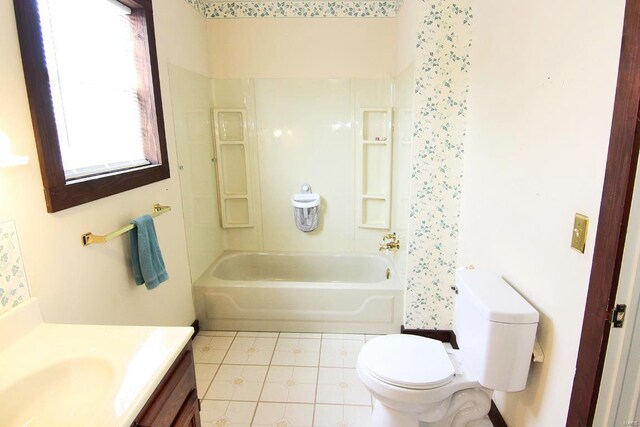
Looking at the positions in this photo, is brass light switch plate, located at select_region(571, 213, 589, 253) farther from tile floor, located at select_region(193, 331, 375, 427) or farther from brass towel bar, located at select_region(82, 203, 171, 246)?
brass towel bar, located at select_region(82, 203, 171, 246)

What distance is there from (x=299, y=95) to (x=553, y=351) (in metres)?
2.54

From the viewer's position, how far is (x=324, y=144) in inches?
123

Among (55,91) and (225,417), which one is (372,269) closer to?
(225,417)

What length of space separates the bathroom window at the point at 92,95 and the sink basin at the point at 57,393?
605mm

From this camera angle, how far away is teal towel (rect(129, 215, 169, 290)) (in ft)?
5.76

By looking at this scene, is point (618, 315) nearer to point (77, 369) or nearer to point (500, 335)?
point (500, 335)

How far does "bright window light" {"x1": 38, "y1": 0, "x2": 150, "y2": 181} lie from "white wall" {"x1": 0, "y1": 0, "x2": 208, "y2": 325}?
0.61 feet

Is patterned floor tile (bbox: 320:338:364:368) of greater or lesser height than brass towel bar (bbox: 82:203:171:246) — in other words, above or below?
below

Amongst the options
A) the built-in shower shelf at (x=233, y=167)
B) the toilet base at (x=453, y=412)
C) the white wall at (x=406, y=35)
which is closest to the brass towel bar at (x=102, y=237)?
the toilet base at (x=453, y=412)

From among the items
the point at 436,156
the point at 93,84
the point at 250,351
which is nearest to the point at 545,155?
the point at 436,156

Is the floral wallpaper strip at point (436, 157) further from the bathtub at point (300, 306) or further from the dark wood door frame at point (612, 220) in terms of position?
the dark wood door frame at point (612, 220)

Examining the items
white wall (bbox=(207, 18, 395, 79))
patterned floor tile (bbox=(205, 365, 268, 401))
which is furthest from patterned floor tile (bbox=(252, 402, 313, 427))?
white wall (bbox=(207, 18, 395, 79))

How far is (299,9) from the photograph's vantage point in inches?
114

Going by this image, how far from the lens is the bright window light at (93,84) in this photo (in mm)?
1436
